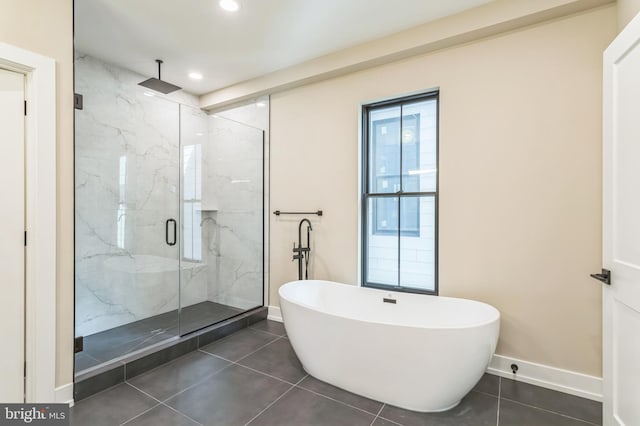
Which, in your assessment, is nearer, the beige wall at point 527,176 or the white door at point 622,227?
the white door at point 622,227

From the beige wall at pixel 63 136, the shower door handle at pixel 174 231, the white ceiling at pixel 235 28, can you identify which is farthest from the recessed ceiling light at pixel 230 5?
the shower door handle at pixel 174 231

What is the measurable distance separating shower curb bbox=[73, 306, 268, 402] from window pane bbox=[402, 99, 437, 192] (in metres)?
2.28

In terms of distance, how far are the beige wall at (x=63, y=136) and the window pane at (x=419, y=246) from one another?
2.60 meters

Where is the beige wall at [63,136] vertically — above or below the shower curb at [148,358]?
above

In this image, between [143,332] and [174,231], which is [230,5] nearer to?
[174,231]

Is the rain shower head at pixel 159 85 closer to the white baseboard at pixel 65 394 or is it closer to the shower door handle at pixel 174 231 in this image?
the shower door handle at pixel 174 231

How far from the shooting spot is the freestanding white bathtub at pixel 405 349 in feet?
5.93

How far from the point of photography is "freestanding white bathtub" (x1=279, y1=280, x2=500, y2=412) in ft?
5.93

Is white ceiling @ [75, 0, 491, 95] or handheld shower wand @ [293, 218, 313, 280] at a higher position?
white ceiling @ [75, 0, 491, 95]

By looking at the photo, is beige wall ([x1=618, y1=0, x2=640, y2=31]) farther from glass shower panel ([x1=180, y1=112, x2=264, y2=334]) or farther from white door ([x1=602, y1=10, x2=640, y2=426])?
glass shower panel ([x1=180, y1=112, x2=264, y2=334])

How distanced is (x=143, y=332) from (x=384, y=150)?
2.94 metres

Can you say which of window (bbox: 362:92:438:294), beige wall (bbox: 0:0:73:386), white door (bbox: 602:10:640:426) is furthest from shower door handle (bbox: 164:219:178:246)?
Answer: white door (bbox: 602:10:640:426)

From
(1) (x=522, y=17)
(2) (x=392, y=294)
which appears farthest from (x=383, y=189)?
(1) (x=522, y=17)

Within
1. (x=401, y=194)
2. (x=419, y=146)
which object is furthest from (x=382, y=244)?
(x=419, y=146)
